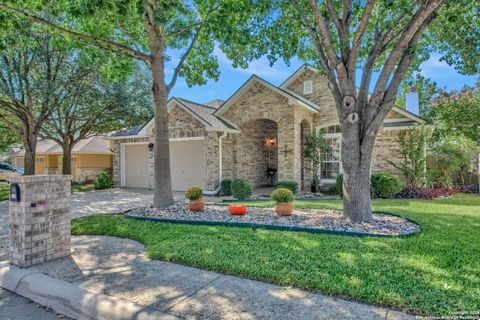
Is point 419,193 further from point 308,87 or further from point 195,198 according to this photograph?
point 195,198

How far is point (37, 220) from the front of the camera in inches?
173

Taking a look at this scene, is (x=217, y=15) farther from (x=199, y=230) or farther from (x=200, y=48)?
(x=199, y=230)

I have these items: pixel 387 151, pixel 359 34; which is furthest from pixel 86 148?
pixel 359 34

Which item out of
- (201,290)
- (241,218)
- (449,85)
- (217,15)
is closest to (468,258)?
(201,290)

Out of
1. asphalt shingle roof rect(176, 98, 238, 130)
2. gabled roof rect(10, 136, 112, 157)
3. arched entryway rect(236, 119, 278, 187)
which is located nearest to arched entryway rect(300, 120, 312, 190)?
arched entryway rect(236, 119, 278, 187)

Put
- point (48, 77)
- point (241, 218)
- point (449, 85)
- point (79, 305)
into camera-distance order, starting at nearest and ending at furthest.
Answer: point (79, 305), point (241, 218), point (48, 77), point (449, 85)

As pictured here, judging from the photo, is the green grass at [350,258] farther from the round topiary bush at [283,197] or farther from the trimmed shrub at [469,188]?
the trimmed shrub at [469,188]

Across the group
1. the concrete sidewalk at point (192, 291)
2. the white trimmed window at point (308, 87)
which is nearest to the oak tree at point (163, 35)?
the concrete sidewalk at point (192, 291)

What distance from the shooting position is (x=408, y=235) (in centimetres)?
535

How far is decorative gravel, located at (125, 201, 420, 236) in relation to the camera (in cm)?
591

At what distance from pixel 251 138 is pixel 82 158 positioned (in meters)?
15.3

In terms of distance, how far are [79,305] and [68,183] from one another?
8.00 ft

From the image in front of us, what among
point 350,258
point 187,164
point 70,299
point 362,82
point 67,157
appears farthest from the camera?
point 67,157

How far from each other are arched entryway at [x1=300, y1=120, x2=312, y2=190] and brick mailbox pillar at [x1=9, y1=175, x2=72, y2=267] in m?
10.8
